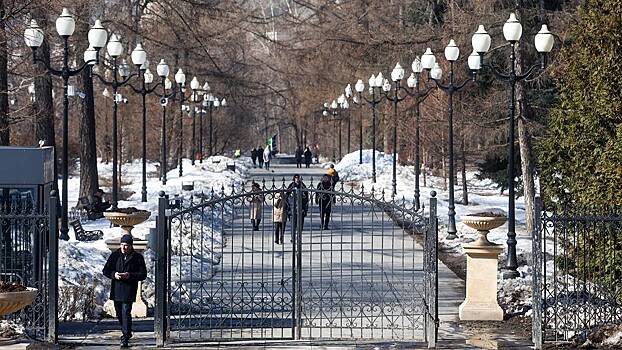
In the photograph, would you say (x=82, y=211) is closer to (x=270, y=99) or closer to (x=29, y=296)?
(x=29, y=296)

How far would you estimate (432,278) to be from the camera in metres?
14.3

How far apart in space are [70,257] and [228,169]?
43078 millimetres

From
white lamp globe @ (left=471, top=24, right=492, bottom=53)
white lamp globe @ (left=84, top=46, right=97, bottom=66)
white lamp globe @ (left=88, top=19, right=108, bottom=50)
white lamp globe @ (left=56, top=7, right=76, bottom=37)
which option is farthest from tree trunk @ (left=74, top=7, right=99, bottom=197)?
white lamp globe @ (left=471, top=24, right=492, bottom=53)

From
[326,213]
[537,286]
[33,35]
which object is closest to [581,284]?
[537,286]

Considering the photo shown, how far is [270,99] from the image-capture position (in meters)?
127

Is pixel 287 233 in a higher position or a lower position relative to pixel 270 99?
lower

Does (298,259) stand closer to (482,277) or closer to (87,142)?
(482,277)

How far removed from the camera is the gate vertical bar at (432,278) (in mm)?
14133

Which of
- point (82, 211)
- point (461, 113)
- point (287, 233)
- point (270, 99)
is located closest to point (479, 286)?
point (287, 233)

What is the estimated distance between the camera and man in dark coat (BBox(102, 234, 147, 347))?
13992mm

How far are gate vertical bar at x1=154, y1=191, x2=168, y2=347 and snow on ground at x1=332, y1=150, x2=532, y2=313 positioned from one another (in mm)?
5318

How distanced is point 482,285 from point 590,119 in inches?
120

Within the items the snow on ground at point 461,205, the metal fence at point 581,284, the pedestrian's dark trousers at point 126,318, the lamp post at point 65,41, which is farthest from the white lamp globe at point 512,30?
the pedestrian's dark trousers at point 126,318

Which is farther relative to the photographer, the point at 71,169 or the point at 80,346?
the point at 71,169
